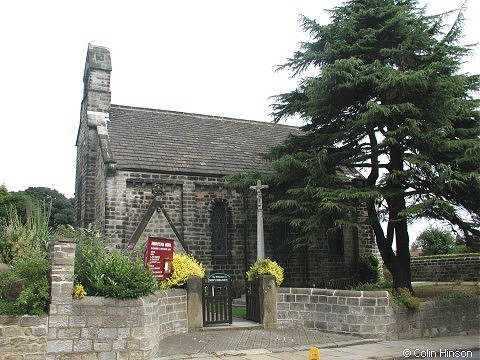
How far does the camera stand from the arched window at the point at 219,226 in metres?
20.9

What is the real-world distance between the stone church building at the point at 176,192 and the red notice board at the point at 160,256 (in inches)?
Result: 167

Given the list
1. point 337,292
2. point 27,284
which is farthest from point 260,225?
point 27,284

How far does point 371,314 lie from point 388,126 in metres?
6.34

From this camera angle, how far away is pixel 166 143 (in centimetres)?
2233

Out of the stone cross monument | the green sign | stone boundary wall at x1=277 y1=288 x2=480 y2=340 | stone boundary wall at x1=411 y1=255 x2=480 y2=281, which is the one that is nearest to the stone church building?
the green sign

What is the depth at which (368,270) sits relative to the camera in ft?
75.5

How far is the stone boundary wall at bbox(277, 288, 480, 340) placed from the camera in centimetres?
1273

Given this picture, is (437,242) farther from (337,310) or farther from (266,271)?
(266,271)

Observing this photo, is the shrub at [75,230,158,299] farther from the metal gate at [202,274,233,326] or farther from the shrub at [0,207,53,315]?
the metal gate at [202,274,233,326]

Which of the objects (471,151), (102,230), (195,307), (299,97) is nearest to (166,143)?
(102,230)

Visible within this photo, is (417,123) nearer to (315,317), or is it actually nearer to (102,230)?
(315,317)

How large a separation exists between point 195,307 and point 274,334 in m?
Result: 2.35

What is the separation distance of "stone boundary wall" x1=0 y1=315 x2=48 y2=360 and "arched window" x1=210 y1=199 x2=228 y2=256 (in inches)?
460

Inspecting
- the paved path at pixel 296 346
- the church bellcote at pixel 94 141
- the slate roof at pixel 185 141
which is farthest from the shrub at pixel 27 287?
the slate roof at pixel 185 141
